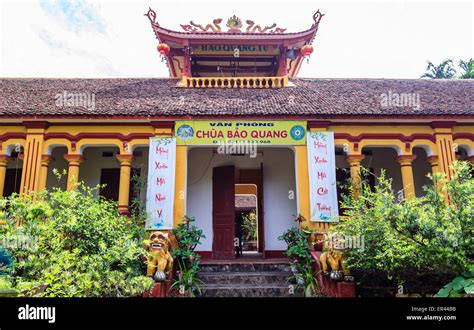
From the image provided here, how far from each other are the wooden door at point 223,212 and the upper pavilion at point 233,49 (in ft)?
8.85

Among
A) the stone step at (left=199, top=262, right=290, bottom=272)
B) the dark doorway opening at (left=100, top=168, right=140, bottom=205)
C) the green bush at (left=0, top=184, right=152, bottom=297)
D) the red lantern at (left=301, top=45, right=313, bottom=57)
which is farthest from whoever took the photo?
the red lantern at (left=301, top=45, right=313, bottom=57)

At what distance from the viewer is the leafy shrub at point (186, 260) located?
6258 millimetres

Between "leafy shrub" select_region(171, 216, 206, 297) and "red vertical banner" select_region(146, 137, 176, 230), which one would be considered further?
"red vertical banner" select_region(146, 137, 176, 230)

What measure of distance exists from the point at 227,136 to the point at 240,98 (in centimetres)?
150

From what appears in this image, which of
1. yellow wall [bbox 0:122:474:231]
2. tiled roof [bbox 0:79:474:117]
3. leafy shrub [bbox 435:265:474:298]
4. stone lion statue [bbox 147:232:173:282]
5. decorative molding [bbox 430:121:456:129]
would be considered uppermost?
tiled roof [bbox 0:79:474:117]

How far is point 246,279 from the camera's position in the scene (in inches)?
267

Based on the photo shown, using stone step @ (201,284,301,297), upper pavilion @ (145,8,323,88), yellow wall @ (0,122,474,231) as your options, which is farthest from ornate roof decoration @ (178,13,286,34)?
stone step @ (201,284,301,297)

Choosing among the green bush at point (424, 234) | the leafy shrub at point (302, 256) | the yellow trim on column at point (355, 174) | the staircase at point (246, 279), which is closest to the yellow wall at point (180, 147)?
the yellow trim on column at point (355, 174)

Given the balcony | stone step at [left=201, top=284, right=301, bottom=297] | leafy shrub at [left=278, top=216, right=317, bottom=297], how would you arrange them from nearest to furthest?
leafy shrub at [left=278, top=216, right=317, bottom=297] → stone step at [left=201, top=284, right=301, bottom=297] → the balcony

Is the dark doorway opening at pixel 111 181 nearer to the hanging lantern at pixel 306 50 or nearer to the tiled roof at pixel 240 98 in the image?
the tiled roof at pixel 240 98

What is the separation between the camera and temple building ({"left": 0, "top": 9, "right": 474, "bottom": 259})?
26.0 ft

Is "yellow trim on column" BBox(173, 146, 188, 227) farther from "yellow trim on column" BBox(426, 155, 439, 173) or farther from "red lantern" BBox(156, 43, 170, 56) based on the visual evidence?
"yellow trim on column" BBox(426, 155, 439, 173)

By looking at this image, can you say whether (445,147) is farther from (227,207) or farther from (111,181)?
(111,181)
